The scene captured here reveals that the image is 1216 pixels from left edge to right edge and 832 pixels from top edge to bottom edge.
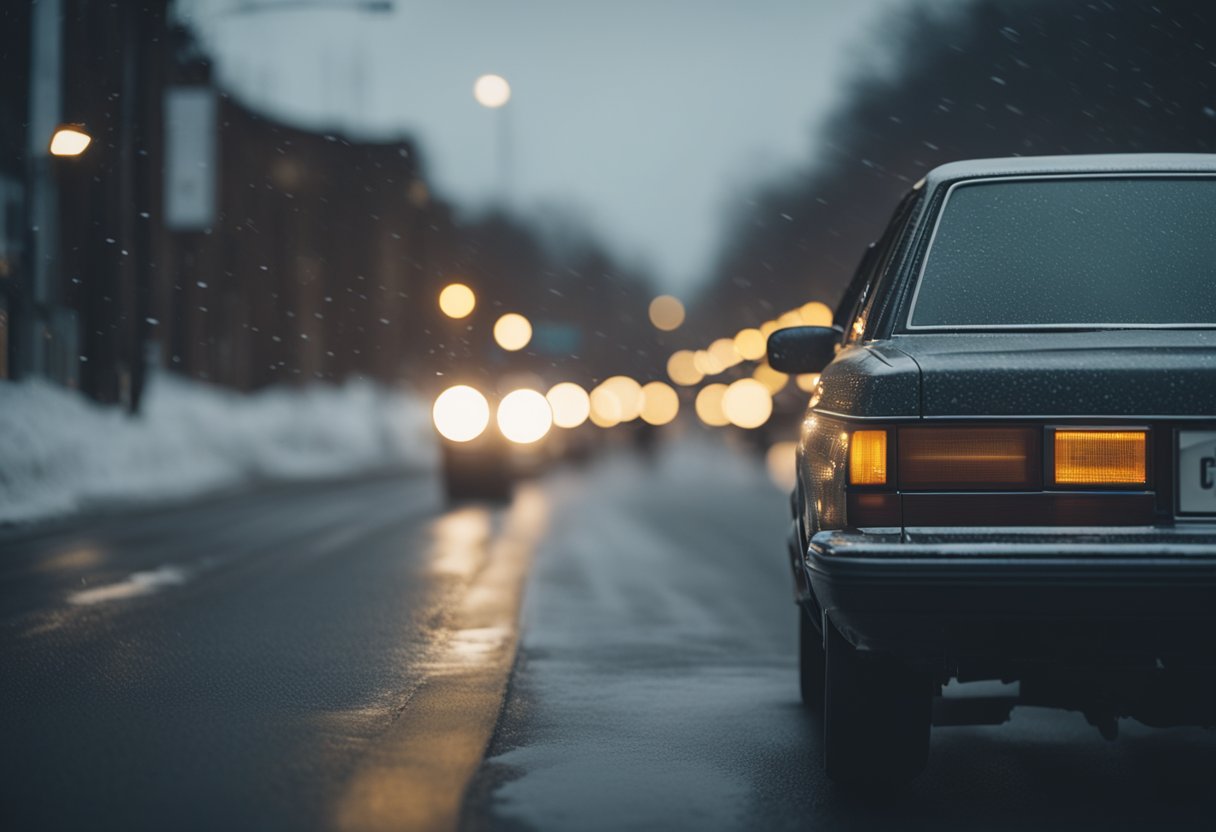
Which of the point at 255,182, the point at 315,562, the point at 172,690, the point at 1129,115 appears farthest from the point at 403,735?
the point at 255,182

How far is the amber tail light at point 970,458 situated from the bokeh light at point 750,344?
287ft

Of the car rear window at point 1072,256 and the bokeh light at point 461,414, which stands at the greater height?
the car rear window at point 1072,256

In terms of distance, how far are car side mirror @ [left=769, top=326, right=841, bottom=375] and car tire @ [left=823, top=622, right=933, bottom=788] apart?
4.82 ft

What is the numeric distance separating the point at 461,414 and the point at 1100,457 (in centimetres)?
1874

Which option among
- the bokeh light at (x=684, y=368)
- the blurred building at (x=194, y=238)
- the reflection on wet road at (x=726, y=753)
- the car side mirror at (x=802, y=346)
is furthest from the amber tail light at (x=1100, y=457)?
the bokeh light at (x=684, y=368)

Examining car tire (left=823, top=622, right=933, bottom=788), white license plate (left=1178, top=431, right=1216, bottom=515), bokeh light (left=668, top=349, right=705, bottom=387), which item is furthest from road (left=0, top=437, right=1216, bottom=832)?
bokeh light (left=668, top=349, right=705, bottom=387)

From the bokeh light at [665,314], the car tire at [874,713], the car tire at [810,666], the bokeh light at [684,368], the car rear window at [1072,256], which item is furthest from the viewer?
the bokeh light at [684,368]

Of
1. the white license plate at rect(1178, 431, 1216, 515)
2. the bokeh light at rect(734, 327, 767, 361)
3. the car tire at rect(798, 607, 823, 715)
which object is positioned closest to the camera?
the white license plate at rect(1178, 431, 1216, 515)

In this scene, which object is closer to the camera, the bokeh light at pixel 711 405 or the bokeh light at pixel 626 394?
the bokeh light at pixel 626 394

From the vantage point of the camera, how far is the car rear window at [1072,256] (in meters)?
5.02

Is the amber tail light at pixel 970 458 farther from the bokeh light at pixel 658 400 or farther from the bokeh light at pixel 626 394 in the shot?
the bokeh light at pixel 658 400

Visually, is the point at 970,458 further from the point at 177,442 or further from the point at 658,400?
the point at 658,400

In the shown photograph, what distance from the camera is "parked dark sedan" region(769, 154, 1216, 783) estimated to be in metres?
4.31

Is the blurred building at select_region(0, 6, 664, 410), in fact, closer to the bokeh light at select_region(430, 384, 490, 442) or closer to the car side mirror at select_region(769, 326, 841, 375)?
the bokeh light at select_region(430, 384, 490, 442)
